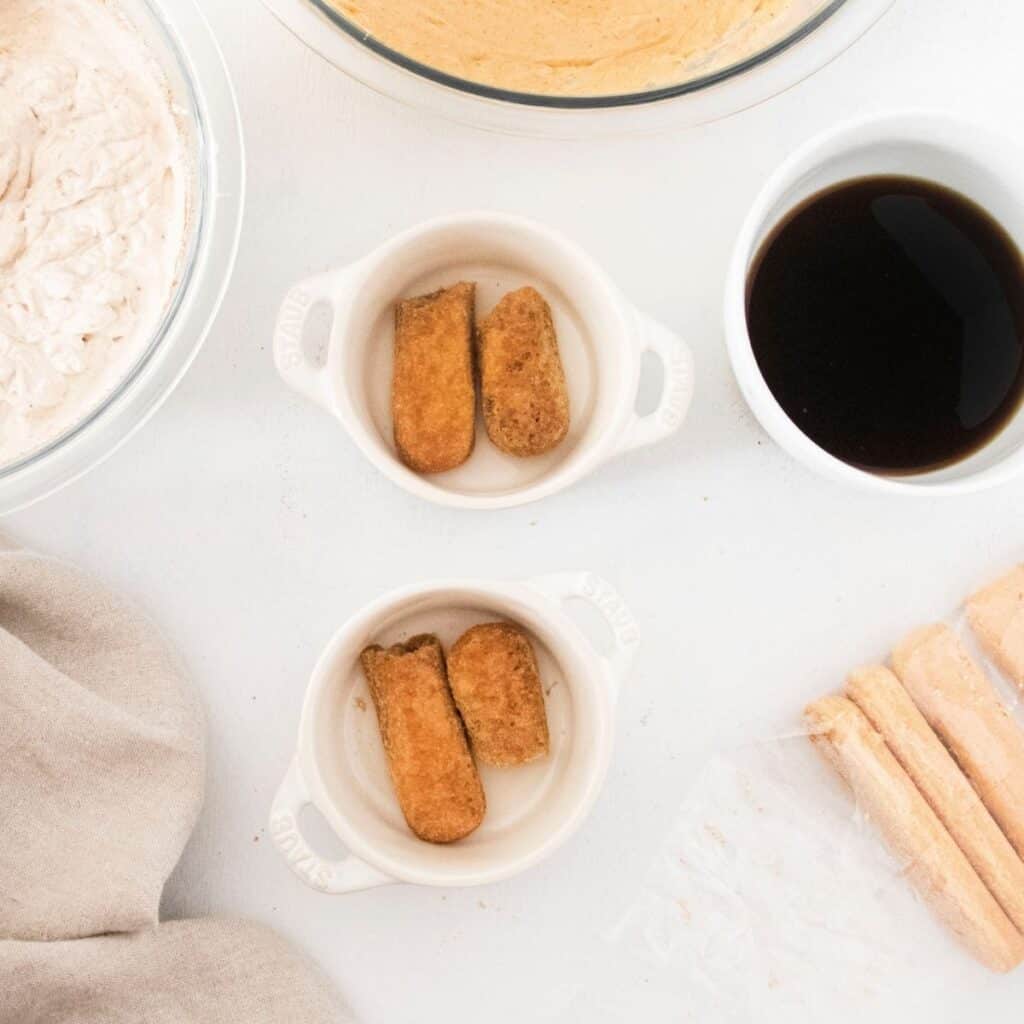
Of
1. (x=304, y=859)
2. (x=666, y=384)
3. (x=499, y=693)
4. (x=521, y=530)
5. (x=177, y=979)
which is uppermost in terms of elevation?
(x=666, y=384)

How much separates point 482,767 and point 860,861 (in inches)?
10.6

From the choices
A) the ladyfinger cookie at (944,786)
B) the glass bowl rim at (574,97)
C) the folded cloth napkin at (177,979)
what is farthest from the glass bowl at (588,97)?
the folded cloth napkin at (177,979)

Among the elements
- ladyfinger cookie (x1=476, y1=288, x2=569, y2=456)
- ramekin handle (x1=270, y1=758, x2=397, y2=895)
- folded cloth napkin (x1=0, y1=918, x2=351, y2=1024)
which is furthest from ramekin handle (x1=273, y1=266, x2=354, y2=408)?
folded cloth napkin (x1=0, y1=918, x2=351, y2=1024)

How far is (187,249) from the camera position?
0.74 m

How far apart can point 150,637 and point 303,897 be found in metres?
0.20

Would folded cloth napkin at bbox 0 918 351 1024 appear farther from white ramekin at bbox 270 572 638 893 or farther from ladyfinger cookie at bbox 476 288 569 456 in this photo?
ladyfinger cookie at bbox 476 288 569 456

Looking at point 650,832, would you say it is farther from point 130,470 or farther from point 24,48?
point 24,48

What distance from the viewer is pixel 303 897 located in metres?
0.81

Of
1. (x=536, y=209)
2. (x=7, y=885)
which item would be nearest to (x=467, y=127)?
(x=536, y=209)

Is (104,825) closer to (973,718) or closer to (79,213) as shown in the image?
(79,213)

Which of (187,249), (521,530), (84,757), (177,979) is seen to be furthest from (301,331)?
(177,979)

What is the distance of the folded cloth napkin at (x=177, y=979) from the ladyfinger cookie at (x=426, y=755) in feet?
0.42

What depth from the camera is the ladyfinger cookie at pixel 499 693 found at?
781mm

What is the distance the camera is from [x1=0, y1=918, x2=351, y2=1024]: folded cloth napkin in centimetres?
74
